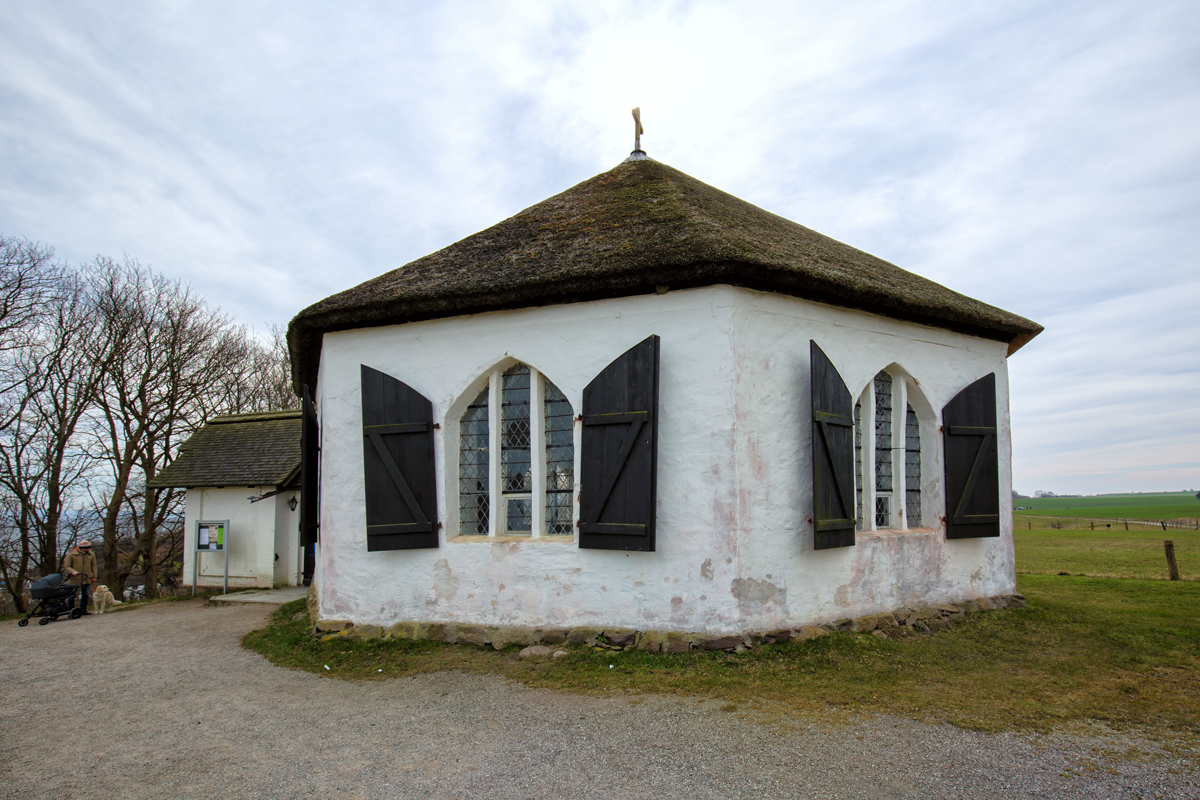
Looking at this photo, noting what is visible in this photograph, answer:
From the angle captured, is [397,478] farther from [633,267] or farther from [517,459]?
[633,267]

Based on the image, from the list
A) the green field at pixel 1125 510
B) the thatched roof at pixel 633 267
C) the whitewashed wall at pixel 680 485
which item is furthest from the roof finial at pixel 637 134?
the green field at pixel 1125 510

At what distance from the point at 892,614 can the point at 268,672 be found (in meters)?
6.57

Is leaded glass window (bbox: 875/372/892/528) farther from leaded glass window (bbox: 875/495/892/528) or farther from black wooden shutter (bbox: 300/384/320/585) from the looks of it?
black wooden shutter (bbox: 300/384/320/585)

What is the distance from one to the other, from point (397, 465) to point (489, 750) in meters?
3.94

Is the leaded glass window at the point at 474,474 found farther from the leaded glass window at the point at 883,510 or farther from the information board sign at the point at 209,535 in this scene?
the information board sign at the point at 209,535

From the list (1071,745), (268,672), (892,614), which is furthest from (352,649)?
(1071,745)

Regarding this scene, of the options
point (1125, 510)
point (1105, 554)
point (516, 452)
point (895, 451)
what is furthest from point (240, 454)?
point (1125, 510)

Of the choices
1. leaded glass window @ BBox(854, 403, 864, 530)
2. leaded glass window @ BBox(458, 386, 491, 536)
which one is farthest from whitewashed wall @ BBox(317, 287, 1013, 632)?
leaded glass window @ BBox(854, 403, 864, 530)

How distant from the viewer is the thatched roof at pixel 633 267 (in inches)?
275

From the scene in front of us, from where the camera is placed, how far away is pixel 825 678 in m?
5.88

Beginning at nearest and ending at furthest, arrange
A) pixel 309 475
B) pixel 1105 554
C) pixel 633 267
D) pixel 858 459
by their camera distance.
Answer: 1. pixel 633 267
2. pixel 858 459
3. pixel 309 475
4. pixel 1105 554

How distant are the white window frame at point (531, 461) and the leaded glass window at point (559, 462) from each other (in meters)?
0.05

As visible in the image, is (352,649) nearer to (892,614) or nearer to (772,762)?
(772,762)

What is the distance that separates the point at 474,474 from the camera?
25.9 feet
